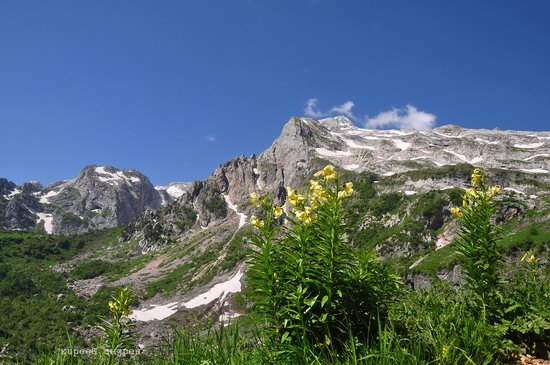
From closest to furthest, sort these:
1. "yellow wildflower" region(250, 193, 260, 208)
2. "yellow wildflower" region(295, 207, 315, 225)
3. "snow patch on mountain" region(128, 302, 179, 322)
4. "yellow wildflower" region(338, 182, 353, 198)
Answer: "yellow wildflower" region(295, 207, 315, 225) < "yellow wildflower" region(338, 182, 353, 198) < "yellow wildflower" region(250, 193, 260, 208) < "snow patch on mountain" region(128, 302, 179, 322)

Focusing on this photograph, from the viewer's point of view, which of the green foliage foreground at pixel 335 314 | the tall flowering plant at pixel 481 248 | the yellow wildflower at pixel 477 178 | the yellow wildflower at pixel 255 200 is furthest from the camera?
the yellow wildflower at pixel 477 178

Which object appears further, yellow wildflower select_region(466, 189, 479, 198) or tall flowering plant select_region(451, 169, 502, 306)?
yellow wildflower select_region(466, 189, 479, 198)

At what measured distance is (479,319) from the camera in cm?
711

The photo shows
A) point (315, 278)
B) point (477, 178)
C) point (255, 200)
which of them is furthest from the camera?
point (477, 178)

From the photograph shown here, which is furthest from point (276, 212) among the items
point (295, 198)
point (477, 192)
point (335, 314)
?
point (477, 192)

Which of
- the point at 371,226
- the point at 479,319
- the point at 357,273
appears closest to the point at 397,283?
the point at 357,273

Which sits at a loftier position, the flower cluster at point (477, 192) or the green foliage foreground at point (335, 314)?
the flower cluster at point (477, 192)

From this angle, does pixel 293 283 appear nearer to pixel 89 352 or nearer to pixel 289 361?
pixel 289 361

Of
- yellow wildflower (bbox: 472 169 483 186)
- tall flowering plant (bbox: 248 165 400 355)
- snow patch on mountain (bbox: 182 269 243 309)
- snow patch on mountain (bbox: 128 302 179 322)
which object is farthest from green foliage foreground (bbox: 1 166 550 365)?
snow patch on mountain (bbox: 128 302 179 322)

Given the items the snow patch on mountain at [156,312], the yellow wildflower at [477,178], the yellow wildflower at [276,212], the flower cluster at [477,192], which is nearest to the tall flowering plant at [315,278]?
the yellow wildflower at [276,212]

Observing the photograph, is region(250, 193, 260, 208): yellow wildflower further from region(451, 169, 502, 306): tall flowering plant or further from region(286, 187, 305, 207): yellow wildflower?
region(451, 169, 502, 306): tall flowering plant

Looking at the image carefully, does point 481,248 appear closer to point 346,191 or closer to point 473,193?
point 473,193

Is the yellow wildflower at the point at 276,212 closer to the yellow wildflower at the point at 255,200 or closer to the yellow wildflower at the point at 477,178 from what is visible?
the yellow wildflower at the point at 255,200

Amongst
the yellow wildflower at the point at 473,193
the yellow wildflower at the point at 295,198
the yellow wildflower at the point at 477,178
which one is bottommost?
the yellow wildflower at the point at 295,198
